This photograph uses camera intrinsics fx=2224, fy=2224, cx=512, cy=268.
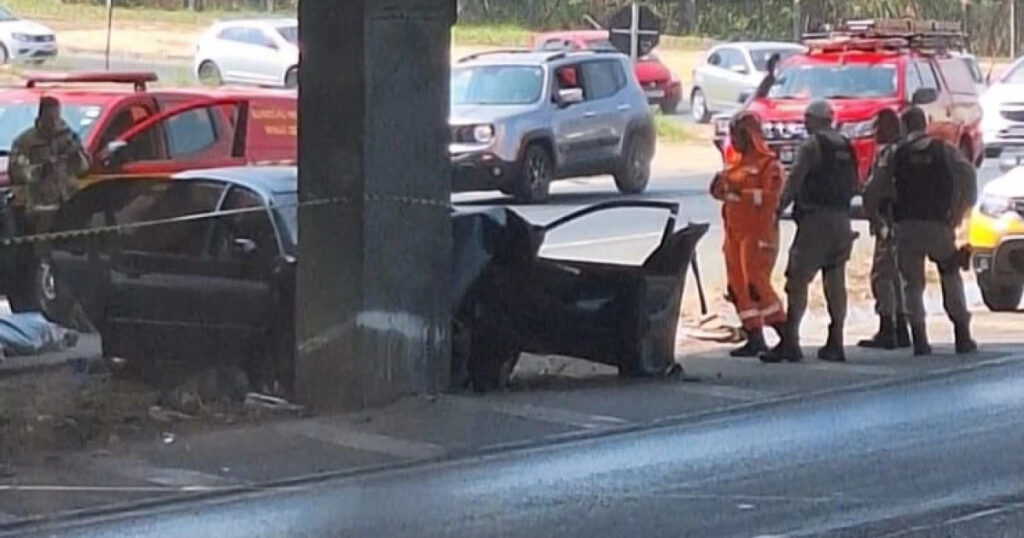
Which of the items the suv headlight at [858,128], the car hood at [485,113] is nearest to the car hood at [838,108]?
the suv headlight at [858,128]

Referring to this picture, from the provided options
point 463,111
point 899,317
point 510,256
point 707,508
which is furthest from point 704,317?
point 463,111

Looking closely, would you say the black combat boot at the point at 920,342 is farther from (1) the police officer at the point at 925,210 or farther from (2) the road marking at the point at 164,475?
(2) the road marking at the point at 164,475

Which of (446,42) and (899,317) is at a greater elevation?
(446,42)

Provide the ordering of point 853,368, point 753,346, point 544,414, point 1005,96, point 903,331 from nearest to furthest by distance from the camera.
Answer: point 544,414
point 853,368
point 753,346
point 903,331
point 1005,96

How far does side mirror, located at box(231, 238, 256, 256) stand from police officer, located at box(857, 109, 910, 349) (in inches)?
188

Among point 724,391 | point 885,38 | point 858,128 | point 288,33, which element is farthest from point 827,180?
point 288,33

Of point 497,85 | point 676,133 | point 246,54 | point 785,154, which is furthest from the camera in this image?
point 676,133

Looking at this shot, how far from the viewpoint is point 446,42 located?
1420cm

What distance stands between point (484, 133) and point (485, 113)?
0.44m

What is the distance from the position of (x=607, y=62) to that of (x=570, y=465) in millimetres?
19036

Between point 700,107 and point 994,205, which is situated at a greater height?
point 994,205

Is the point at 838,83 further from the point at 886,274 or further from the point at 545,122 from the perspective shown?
the point at 886,274

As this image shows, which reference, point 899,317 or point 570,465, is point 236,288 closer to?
point 570,465

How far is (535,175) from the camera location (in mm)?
28828
